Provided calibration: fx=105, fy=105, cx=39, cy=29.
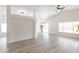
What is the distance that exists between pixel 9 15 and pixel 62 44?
1177 millimetres

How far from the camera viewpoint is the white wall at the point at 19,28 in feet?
6.74

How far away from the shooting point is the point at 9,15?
6.66 ft

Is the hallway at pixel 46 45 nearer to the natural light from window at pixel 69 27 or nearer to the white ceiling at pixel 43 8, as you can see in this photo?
the natural light from window at pixel 69 27

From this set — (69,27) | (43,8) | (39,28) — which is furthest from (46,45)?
(43,8)

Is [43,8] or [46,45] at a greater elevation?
[43,8]

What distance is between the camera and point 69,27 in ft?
6.99

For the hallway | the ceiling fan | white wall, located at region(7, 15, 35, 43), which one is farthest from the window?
white wall, located at region(7, 15, 35, 43)

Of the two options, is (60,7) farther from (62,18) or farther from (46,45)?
(46,45)

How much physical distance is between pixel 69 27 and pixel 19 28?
1.01 m

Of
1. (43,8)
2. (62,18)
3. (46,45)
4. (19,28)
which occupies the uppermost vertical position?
(43,8)

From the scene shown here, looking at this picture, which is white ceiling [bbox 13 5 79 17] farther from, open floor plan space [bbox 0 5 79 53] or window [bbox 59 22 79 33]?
window [bbox 59 22 79 33]

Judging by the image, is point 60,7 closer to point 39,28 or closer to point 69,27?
point 69,27

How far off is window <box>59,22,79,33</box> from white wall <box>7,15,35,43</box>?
587mm
